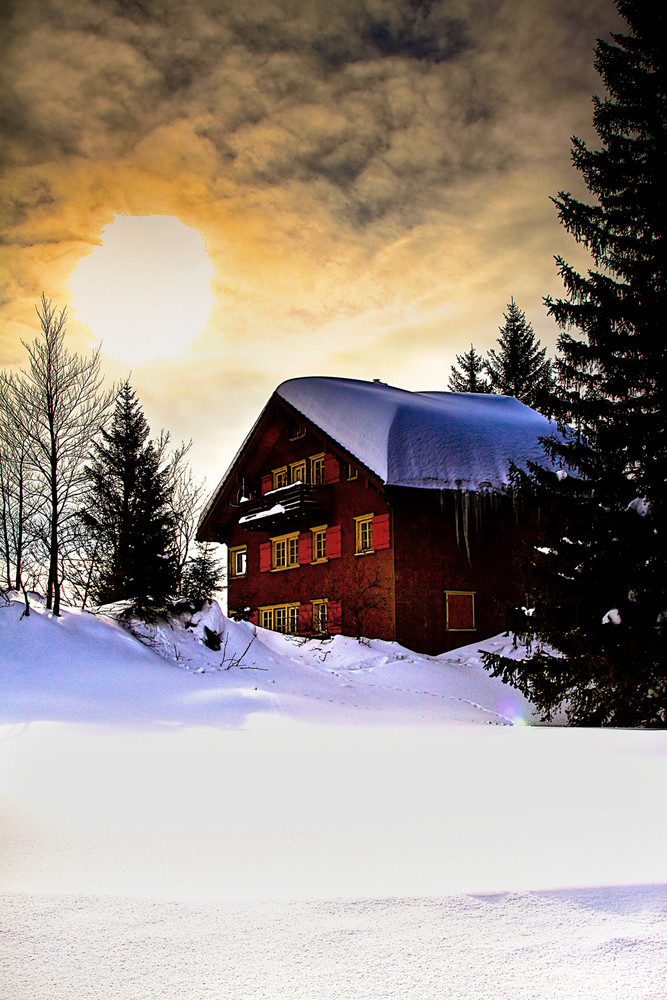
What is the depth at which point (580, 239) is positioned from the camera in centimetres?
1463

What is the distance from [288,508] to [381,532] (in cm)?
391

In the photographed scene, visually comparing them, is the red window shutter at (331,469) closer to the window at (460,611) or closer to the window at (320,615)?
the window at (320,615)

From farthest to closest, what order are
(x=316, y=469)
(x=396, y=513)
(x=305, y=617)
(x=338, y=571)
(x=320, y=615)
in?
(x=316, y=469) < (x=305, y=617) < (x=320, y=615) < (x=338, y=571) < (x=396, y=513)

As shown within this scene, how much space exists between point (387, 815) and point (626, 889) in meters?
2.17

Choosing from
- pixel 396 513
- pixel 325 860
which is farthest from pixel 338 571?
pixel 325 860

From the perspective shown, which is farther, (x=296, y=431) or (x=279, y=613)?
(x=296, y=431)

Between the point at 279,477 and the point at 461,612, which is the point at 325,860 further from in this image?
the point at 279,477

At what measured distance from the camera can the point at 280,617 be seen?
94.1 feet

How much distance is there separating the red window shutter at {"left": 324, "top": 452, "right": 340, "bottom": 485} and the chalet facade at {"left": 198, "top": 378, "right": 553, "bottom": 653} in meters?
0.04

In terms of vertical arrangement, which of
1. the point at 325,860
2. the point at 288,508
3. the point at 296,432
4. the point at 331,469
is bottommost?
the point at 325,860

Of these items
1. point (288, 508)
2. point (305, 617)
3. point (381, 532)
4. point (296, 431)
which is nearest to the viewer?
point (381, 532)

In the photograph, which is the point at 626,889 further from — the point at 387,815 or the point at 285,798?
the point at 285,798

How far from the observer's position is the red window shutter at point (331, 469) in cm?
2623

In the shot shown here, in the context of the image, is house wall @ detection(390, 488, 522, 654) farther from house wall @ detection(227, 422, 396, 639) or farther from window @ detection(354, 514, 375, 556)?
window @ detection(354, 514, 375, 556)
